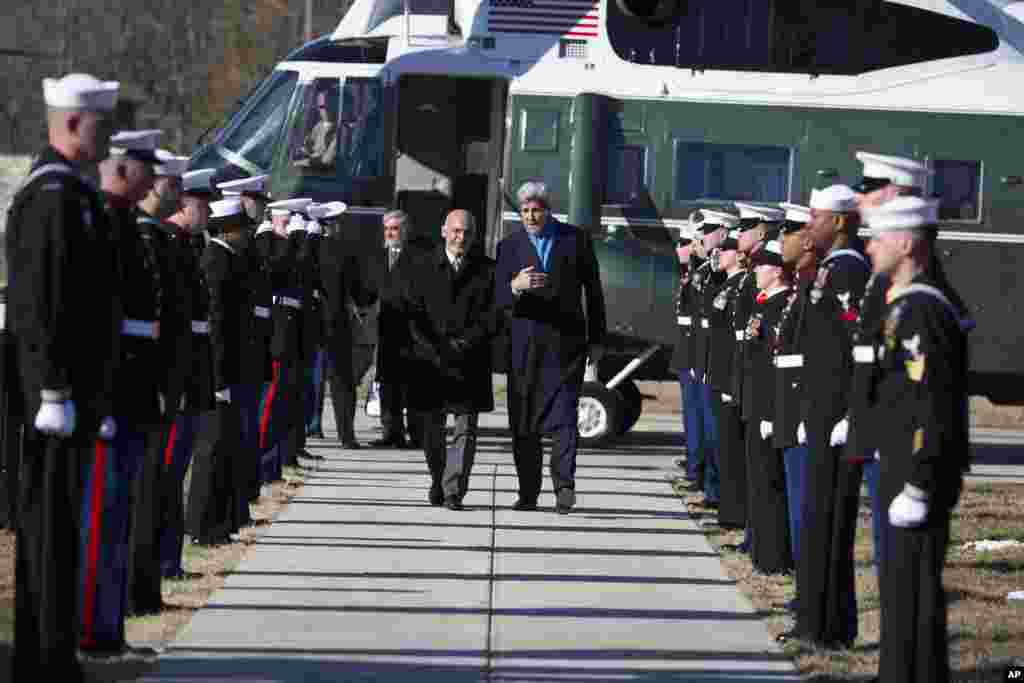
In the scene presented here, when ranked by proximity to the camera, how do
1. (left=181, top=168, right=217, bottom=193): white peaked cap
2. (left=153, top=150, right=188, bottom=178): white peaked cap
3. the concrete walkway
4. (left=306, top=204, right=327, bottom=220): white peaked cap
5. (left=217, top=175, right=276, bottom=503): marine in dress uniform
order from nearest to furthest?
the concrete walkway, (left=153, top=150, right=188, bottom=178): white peaked cap, (left=181, top=168, right=217, bottom=193): white peaked cap, (left=217, top=175, right=276, bottom=503): marine in dress uniform, (left=306, top=204, right=327, bottom=220): white peaked cap

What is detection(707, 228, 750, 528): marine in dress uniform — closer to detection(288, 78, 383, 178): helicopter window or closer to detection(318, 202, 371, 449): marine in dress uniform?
detection(318, 202, 371, 449): marine in dress uniform

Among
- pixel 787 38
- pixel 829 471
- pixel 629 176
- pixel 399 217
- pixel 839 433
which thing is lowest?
pixel 829 471

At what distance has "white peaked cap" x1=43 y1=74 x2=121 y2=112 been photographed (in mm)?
7984

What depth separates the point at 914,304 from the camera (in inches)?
311

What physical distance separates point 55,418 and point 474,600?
11.6 feet

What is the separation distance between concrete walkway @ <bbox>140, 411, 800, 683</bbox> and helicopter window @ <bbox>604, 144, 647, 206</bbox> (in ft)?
12.5

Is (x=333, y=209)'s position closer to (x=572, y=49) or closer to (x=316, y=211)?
(x=316, y=211)

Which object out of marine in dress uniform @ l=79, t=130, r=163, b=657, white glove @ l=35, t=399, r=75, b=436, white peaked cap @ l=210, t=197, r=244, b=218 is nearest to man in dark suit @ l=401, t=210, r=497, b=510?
white peaked cap @ l=210, t=197, r=244, b=218

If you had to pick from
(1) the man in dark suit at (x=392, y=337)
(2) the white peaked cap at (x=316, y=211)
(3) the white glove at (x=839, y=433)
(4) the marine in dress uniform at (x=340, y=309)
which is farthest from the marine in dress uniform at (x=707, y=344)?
(3) the white glove at (x=839, y=433)

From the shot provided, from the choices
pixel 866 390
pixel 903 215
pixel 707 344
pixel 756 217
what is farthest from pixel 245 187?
pixel 903 215

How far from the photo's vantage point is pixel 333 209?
711 inches

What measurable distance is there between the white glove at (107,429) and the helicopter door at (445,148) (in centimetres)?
1165

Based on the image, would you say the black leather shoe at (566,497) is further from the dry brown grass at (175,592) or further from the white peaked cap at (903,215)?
the white peaked cap at (903,215)

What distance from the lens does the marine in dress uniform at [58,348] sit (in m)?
7.84
